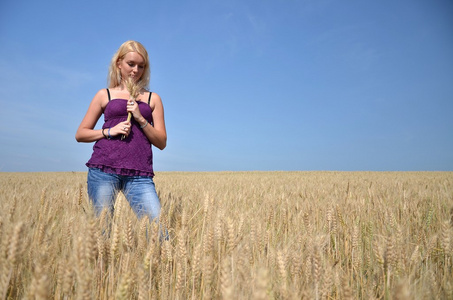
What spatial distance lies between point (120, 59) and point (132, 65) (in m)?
0.17

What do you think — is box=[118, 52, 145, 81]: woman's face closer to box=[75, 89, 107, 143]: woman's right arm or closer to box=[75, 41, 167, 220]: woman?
box=[75, 41, 167, 220]: woman

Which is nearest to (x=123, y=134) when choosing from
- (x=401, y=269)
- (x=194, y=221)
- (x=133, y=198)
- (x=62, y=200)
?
(x=133, y=198)

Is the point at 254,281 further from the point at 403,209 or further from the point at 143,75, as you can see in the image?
the point at 403,209

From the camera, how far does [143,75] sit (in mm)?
2619

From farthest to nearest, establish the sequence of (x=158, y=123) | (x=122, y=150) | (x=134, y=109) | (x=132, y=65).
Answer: (x=158, y=123), (x=132, y=65), (x=122, y=150), (x=134, y=109)

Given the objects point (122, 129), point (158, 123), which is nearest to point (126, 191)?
point (122, 129)

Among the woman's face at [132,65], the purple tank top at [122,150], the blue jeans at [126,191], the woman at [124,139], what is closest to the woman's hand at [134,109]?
the woman at [124,139]

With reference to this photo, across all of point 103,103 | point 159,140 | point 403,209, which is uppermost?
point 103,103

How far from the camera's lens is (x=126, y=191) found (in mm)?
2383

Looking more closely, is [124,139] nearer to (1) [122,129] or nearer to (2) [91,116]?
Answer: (1) [122,129]

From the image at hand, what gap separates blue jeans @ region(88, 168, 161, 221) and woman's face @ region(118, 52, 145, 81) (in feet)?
2.79

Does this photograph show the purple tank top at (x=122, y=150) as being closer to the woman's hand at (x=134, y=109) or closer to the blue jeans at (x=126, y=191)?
the blue jeans at (x=126, y=191)

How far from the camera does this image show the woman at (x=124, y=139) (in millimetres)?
2244

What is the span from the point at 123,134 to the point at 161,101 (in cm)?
54
